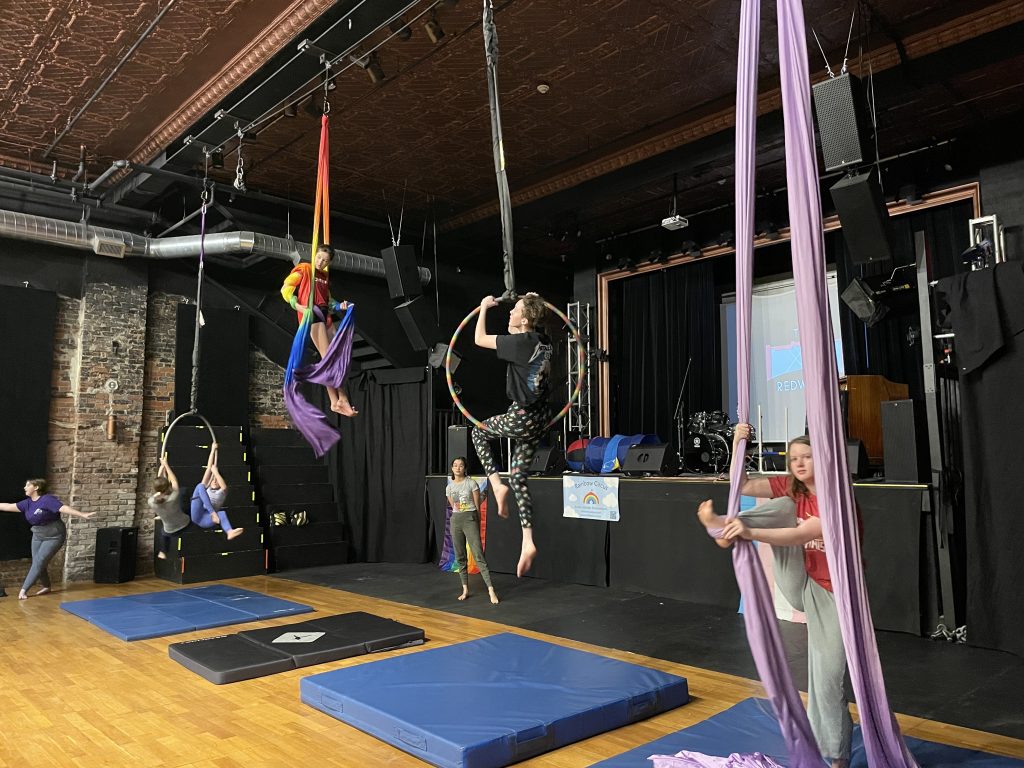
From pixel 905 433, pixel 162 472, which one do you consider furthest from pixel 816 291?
pixel 162 472

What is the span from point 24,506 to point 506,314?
752 centimetres

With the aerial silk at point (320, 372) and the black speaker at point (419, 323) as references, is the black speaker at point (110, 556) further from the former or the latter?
the aerial silk at point (320, 372)

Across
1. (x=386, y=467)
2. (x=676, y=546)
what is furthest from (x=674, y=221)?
(x=386, y=467)

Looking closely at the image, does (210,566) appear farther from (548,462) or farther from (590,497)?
(590,497)

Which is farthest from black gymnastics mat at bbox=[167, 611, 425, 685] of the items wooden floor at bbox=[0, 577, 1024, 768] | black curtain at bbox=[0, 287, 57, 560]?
black curtain at bbox=[0, 287, 57, 560]

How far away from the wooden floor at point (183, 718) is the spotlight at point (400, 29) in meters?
4.72

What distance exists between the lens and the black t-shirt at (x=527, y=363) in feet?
13.6

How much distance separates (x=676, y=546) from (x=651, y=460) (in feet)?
3.34

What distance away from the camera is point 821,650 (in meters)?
3.22

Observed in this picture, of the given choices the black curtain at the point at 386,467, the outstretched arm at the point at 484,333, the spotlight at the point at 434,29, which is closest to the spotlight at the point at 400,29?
the spotlight at the point at 434,29

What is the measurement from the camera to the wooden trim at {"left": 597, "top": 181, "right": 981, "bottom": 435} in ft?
27.0

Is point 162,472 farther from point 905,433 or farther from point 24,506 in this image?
point 905,433

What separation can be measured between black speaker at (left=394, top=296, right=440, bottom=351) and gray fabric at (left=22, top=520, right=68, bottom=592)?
4.55 m

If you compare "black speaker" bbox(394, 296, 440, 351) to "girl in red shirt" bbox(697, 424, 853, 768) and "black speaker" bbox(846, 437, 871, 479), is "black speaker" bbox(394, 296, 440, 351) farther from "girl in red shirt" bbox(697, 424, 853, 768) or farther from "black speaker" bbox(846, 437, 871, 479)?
"girl in red shirt" bbox(697, 424, 853, 768)
